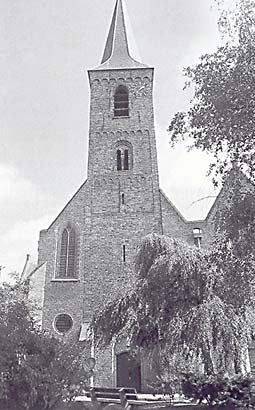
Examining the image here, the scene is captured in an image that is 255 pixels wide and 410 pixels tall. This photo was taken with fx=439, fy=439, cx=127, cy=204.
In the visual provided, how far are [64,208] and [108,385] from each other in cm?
1029

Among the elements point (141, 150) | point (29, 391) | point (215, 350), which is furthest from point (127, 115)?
point (29, 391)

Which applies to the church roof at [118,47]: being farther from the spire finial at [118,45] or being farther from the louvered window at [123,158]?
the louvered window at [123,158]

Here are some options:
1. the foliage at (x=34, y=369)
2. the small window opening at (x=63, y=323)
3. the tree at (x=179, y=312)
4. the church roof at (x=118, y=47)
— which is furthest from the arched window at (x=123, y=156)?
the foliage at (x=34, y=369)

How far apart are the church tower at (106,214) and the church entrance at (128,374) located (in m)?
0.05

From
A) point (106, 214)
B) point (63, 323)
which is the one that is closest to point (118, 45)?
point (106, 214)

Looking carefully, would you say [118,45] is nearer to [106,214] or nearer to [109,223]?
[106,214]

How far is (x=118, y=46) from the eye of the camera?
29.0 m

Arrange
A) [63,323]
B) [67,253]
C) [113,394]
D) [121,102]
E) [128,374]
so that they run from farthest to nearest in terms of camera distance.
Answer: [121,102] < [67,253] < [63,323] < [128,374] < [113,394]

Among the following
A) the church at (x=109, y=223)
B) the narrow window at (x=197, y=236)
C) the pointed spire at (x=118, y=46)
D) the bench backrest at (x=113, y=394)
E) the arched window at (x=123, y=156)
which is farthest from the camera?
the pointed spire at (x=118, y=46)

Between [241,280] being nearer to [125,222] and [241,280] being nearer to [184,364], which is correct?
[184,364]

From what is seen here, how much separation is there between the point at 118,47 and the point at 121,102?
5198 mm

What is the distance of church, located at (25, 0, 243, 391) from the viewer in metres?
20.4

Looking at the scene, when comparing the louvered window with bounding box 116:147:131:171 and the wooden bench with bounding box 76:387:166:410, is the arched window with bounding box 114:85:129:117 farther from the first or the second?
the wooden bench with bounding box 76:387:166:410

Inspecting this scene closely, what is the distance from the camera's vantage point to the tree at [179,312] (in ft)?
A: 43.8
